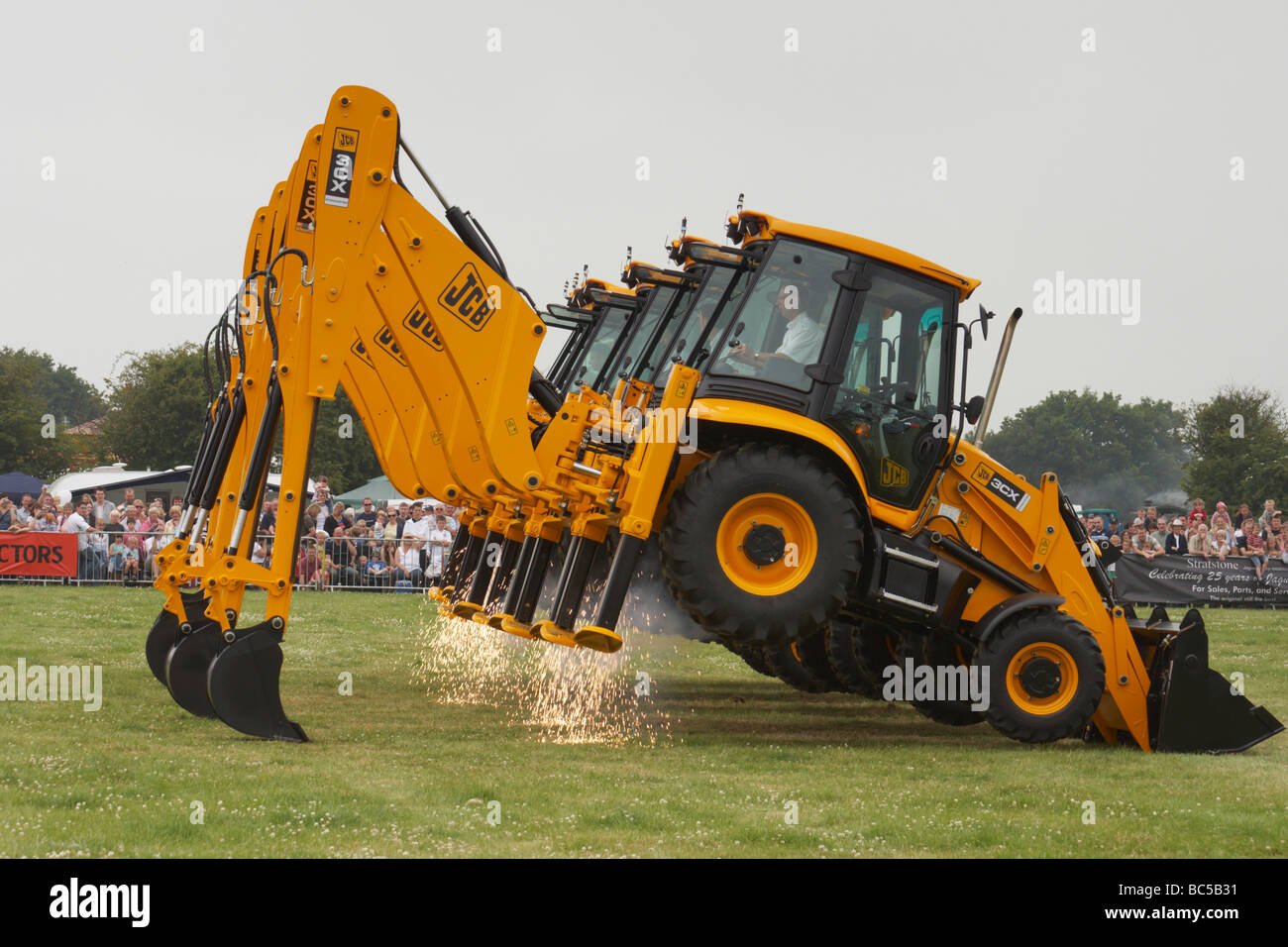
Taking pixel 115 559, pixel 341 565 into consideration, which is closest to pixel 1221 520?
pixel 341 565

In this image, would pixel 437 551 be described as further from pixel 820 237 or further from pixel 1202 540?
pixel 820 237

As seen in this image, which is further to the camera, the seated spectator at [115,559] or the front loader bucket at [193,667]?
the seated spectator at [115,559]

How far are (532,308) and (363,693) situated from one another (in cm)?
416

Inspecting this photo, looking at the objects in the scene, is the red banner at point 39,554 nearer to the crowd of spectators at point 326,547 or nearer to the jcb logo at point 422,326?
the crowd of spectators at point 326,547

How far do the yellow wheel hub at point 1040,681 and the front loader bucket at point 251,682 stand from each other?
A: 5.05 meters

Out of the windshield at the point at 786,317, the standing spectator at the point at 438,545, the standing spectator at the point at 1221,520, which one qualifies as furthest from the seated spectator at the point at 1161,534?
the windshield at the point at 786,317

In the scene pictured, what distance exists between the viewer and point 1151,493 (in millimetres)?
96312

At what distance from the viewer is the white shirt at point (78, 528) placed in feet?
78.1

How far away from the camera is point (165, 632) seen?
10.6 meters

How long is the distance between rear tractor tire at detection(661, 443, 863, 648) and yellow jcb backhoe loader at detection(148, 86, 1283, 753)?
14 mm

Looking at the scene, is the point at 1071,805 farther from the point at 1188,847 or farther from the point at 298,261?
the point at 298,261

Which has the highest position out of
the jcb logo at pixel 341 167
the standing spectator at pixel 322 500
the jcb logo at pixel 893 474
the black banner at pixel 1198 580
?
the jcb logo at pixel 341 167

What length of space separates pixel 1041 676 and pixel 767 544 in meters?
2.42

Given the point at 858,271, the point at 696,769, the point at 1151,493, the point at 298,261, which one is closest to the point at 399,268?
the point at 298,261
